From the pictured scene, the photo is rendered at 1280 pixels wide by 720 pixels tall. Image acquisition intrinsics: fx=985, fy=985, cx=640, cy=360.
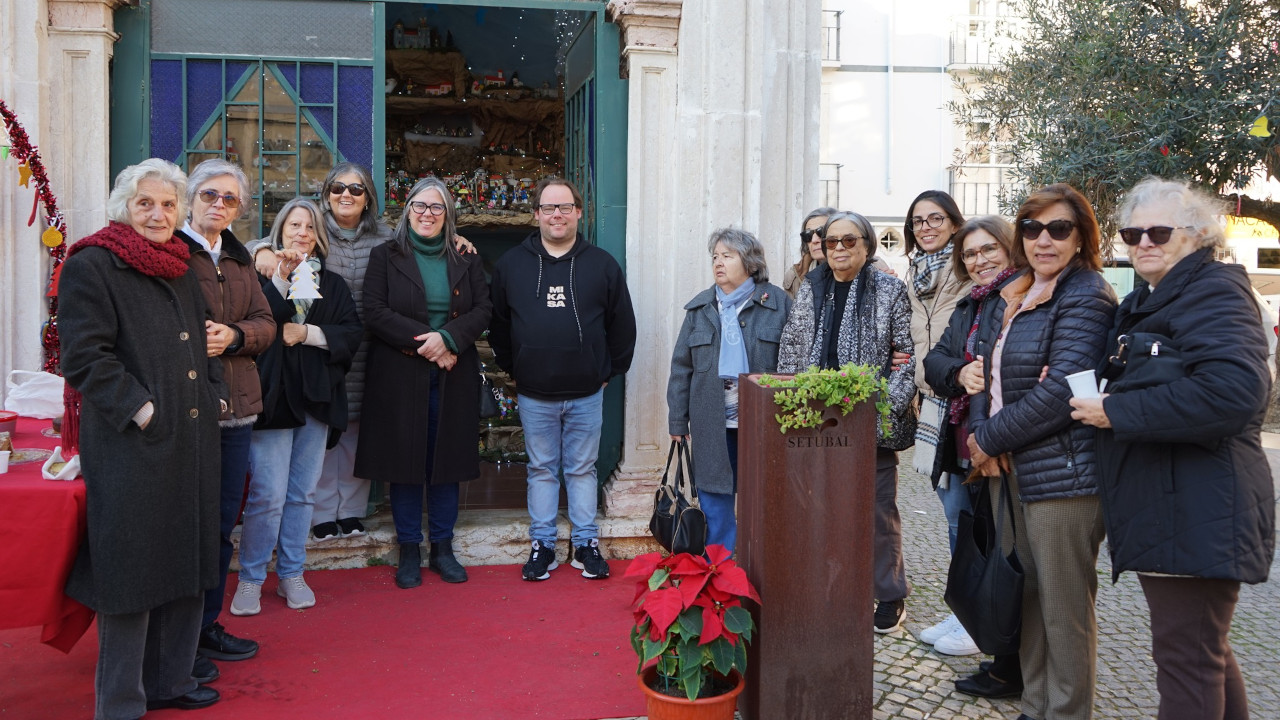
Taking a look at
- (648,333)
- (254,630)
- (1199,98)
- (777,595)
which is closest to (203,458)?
(254,630)

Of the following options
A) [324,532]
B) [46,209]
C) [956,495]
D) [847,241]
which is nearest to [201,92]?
[46,209]

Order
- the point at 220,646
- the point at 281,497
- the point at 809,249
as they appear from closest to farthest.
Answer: the point at 220,646
the point at 281,497
the point at 809,249

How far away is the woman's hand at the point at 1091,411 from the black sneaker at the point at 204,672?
323 cm

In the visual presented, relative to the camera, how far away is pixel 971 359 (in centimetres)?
371

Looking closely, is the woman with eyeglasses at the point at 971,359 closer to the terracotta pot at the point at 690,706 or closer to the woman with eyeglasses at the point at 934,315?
the woman with eyeglasses at the point at 934,315

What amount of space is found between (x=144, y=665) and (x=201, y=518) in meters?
0.57

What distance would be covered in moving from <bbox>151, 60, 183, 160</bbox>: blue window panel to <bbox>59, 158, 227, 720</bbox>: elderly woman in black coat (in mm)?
2248

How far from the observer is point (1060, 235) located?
3.27 m

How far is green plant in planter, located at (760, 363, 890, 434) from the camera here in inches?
127

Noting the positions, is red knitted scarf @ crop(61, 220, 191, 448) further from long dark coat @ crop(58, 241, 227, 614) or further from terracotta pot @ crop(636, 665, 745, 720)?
terracotta pot @ crop(636, 665, 745, 720)

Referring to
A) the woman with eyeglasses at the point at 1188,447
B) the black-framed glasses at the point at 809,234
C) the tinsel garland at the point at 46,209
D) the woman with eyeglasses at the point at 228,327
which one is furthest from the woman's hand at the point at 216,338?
the woman with eyeglasses at the point at 1188,447

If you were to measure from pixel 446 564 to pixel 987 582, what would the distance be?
279 centimetres

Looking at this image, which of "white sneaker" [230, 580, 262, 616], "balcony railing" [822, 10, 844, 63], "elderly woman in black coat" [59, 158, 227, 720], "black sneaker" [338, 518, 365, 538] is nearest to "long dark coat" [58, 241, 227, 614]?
"elderly woman in black coat" [59, 158, 227, 720]

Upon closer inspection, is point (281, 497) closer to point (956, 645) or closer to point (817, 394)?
point (817, 394)
